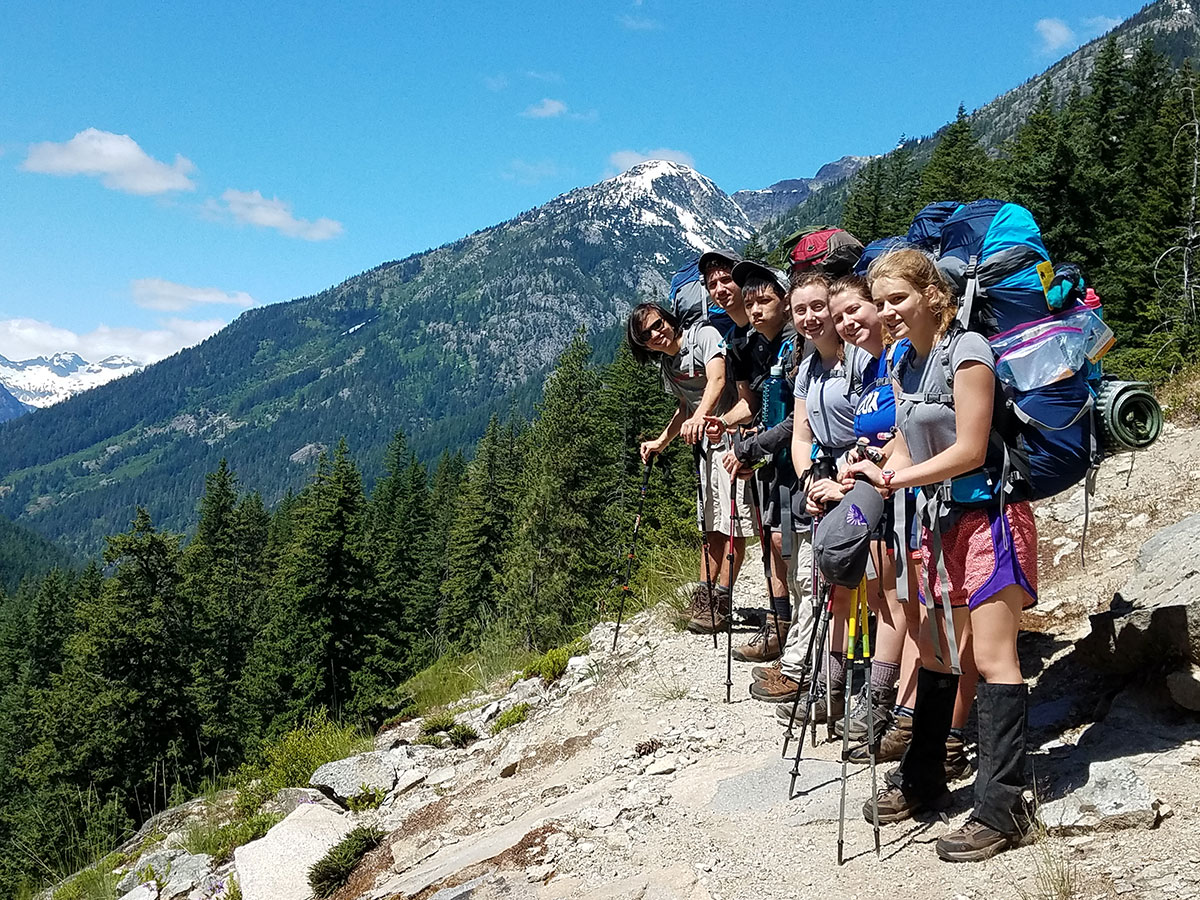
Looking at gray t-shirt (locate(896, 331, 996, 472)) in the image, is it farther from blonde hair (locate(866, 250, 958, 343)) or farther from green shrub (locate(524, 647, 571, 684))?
green shrub (locate(524, 647, 571, 684))

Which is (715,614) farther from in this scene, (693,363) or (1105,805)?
(1105,805)

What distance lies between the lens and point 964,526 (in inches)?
117

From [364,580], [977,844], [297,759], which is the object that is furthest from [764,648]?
[364,580]

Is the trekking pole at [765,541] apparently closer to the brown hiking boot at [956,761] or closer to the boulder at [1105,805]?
the brown hiking boot at [956,761]

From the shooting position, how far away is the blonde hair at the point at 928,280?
117 inches

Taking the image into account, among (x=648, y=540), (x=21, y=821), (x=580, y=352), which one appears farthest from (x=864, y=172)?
(x=21, y=821)

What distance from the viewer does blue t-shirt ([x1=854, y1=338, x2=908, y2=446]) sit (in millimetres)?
3477

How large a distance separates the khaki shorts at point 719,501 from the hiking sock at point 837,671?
50.1 inches

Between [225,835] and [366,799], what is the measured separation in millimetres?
1687

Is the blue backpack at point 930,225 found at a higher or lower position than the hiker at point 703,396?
higher

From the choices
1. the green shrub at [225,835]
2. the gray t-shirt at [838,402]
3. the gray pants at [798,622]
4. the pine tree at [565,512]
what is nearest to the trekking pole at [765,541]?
the gray pants at [798,622]

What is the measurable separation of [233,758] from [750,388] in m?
30.3

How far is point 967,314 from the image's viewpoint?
9.53 ft

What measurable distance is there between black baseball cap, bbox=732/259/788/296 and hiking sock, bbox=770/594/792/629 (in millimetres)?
1958
